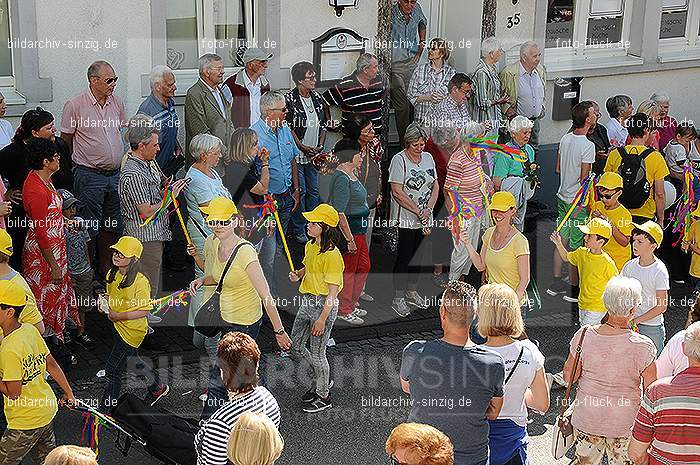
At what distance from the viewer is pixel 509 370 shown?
19.4ft

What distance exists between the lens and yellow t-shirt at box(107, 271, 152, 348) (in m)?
7.54

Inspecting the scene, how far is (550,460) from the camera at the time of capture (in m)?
7.61

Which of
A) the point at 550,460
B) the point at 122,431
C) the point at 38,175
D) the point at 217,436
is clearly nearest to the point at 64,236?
the point at 38,175

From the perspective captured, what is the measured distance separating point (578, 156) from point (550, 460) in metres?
3.81

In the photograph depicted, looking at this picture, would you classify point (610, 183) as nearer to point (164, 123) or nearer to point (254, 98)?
point (254, 98)

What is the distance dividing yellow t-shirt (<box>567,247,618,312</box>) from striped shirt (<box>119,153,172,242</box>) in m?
3.54

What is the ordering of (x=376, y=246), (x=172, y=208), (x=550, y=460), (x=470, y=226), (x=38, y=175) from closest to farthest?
(x=550, y=460) → (x=38, y=175) → (x=172, y=208) → (x=470, y=226) → (x=376, y=246)

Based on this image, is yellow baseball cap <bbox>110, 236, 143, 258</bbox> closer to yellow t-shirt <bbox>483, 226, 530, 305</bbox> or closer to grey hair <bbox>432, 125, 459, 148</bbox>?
yellow t-shirt <bbox>483, 226, 530, 305</bbox>

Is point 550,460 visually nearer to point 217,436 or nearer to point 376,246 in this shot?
point 217,436

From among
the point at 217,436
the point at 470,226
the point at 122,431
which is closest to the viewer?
the point at 217,436

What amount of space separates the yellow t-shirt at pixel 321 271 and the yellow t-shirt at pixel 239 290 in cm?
54

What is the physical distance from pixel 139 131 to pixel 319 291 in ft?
6.93

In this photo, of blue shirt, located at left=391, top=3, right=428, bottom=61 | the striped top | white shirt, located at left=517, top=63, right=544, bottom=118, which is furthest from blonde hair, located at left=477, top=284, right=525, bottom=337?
white shirt, located at left=517, top=63, right=544, bottom=118

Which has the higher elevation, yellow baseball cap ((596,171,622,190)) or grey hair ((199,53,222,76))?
grey hair ((199,53,222,76))
